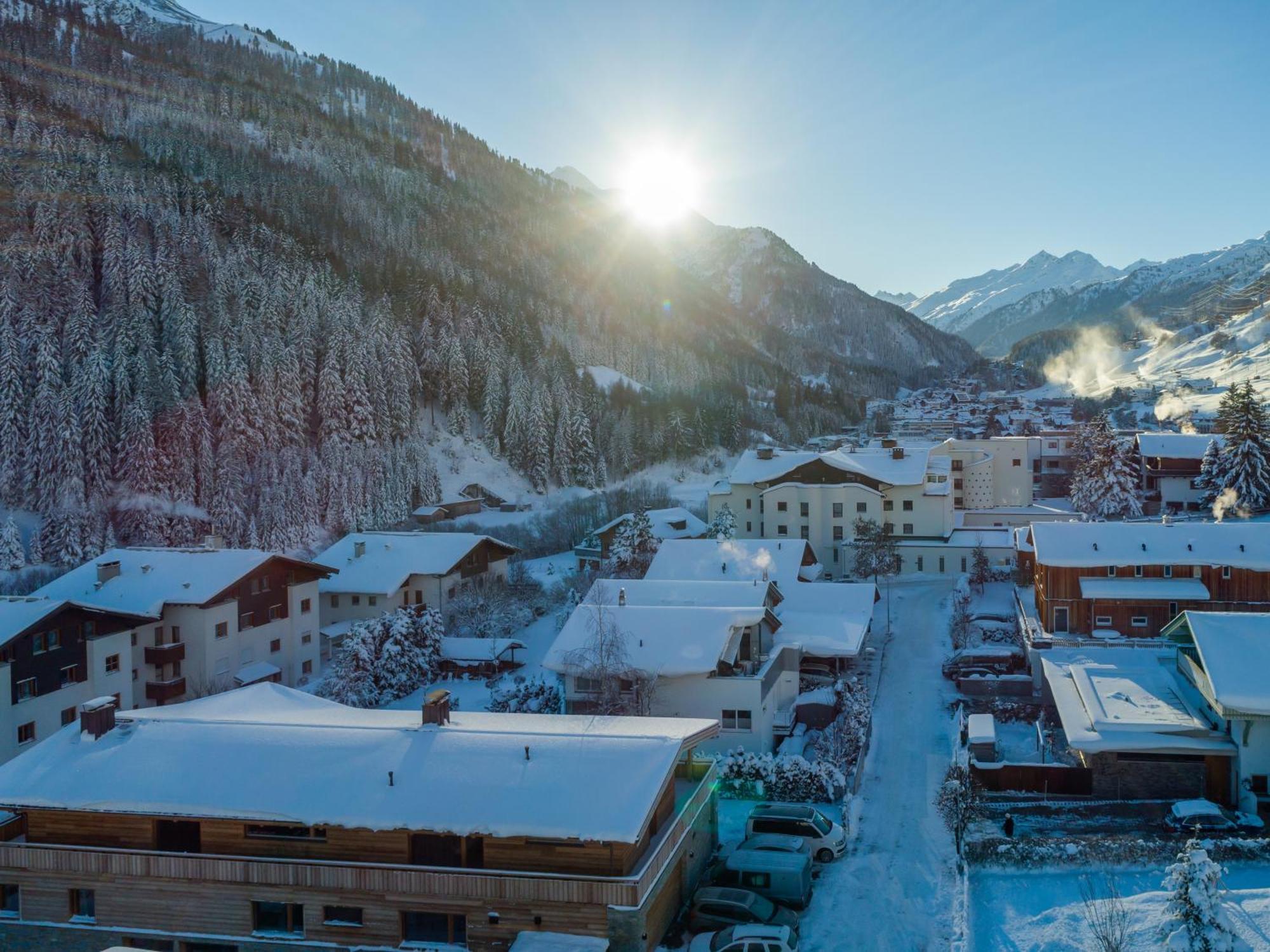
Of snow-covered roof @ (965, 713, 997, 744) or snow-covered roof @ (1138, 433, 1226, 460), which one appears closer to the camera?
snow-covered roof @ (965, 713, 997, 744)

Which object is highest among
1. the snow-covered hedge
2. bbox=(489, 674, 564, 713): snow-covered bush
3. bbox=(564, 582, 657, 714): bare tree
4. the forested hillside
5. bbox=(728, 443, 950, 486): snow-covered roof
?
the forested hillside

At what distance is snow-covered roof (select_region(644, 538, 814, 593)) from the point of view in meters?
36.8

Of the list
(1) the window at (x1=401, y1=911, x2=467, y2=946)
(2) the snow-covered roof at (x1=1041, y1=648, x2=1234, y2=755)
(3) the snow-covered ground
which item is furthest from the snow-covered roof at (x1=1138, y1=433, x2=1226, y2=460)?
(1) the window at (x1=401, y1=911, x2=467, y2=946)

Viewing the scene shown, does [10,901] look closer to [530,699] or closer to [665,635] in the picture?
[530,699]

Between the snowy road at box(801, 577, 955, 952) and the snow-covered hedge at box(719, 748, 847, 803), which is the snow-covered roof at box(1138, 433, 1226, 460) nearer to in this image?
the snowy road at box(801, 577, 955, 952)

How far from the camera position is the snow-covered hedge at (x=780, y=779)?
20.9 meters

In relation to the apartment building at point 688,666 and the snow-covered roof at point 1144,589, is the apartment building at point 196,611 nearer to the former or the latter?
the apartment building at point 688,666

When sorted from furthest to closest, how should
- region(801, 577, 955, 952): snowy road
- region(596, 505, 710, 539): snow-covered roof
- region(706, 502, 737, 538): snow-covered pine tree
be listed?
region(596, 505, 710, 539): snow-covered roof < region(706, 502, 737, 538): snow-covered pine tree < region(801, 577, 955, 952): snowy road

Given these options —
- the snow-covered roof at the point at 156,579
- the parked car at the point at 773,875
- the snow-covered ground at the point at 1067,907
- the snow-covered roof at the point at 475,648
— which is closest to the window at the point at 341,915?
the parked car at the point at 773,875

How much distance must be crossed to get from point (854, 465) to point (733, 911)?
38.2 metres

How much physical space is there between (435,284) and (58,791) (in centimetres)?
8591

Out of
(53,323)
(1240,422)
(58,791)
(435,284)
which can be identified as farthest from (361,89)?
(58,791)

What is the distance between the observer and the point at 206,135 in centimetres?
10644

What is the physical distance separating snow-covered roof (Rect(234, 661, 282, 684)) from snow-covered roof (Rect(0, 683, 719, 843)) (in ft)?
51.0
